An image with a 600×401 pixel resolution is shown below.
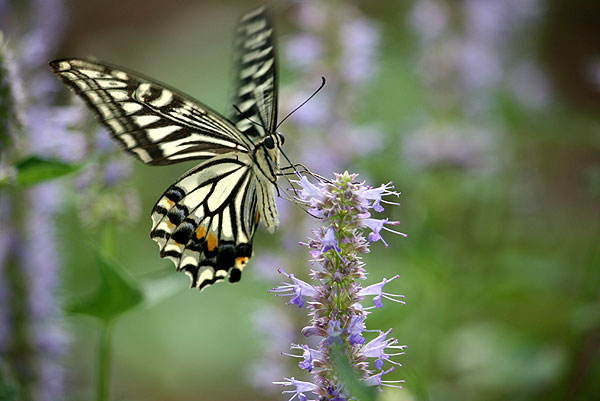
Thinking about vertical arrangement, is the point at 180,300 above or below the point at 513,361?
above

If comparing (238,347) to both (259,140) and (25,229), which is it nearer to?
(25,229)

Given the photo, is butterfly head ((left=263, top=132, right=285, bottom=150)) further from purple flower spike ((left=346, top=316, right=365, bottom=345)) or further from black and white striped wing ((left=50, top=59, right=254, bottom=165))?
purple flower spike ((left=346, top=316, right=365, bottom=345))

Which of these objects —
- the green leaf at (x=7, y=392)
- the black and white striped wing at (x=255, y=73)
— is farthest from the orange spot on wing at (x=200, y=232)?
the green leaf at (x=7, y=392)

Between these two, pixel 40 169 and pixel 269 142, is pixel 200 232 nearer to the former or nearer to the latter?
pixel 269 142

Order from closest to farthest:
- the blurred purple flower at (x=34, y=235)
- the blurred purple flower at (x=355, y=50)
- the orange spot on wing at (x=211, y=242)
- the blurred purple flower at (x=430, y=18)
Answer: the orange spot on wing at (x=211, y=242) → the blurred purple flower at (x=34, y=235) → the blurred purple flower at (x=355, y=50) → the blurred purple flower at (x=430, y=18)

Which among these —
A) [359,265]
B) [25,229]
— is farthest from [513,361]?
[25,229]

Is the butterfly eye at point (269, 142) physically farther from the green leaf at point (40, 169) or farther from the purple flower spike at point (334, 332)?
the purple flower spike at point (334, 332)
